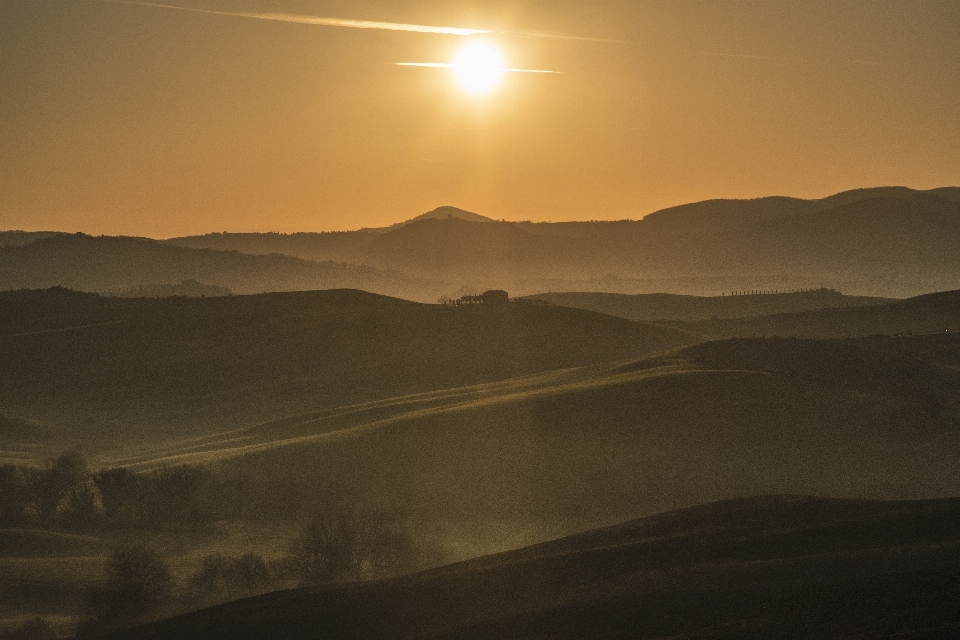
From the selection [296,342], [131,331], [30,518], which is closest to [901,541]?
→ [30,518]

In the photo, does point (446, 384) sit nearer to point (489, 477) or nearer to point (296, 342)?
point (296, 342)

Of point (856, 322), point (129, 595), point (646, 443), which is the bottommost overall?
point (129, 595)

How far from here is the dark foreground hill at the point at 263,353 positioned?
107 m

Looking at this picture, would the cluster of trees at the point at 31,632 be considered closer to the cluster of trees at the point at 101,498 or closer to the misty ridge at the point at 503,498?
the misty ridge at the point at 503,498

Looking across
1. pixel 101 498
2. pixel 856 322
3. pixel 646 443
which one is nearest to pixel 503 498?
pixel 646 443

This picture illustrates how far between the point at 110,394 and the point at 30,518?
60.0 m

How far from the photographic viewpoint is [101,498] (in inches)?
2212

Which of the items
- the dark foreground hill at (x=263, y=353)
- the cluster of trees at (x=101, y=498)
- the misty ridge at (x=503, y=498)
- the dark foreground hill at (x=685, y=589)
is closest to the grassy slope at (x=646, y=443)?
the misty ridge at (x=503, y=498)

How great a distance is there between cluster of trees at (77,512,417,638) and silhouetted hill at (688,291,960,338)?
76.8 metres

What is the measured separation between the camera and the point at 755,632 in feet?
87.8

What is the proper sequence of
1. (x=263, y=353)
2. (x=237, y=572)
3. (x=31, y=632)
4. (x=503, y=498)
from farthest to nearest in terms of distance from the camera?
1. (x=263, y=353)
2. (x=503, y=498)
3. (x=237, y=572)
4. (x=31, y=632)

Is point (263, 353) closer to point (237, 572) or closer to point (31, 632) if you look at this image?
point (237, 572)

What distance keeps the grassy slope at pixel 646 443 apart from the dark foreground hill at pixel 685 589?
14062 millimetres

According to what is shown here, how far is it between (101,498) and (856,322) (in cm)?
9522
